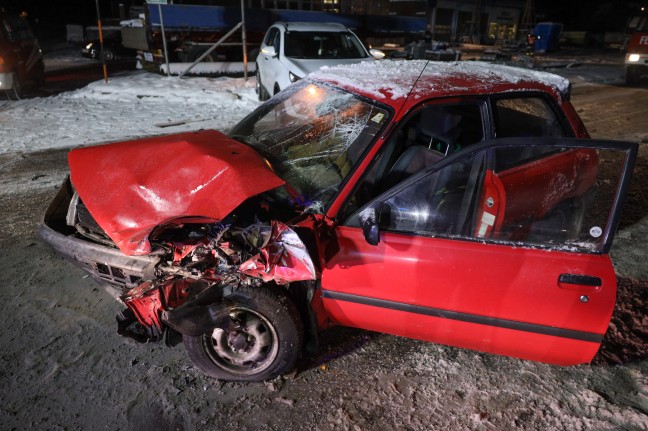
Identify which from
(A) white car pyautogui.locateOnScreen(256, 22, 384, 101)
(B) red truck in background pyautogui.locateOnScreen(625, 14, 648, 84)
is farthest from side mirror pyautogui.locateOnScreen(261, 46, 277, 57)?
(B) red truck in background pyautogui.locateOnScreen(625, 14, 648, 84)

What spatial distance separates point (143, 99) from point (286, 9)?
25.4 feet

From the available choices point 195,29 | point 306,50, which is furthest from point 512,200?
point 195,29

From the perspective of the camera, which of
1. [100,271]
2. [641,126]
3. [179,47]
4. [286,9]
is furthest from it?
[286,9]

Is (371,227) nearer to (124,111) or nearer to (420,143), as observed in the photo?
(420,143)

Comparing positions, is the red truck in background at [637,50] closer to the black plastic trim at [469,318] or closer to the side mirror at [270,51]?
the side mirror at [270,51]

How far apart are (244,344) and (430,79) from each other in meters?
→ 2.03

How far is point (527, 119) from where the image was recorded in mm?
3135

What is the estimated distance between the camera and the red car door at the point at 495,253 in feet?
6.76

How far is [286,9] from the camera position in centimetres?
1559

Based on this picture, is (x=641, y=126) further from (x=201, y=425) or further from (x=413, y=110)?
(x=201, y=425)

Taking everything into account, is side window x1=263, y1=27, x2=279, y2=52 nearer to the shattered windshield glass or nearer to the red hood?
the shattered windshield glass

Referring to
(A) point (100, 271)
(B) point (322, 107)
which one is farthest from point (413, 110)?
(A) point (100, 271)

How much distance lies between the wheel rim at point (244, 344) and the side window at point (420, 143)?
0.84 m

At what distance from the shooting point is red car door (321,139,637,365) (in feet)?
6.76
